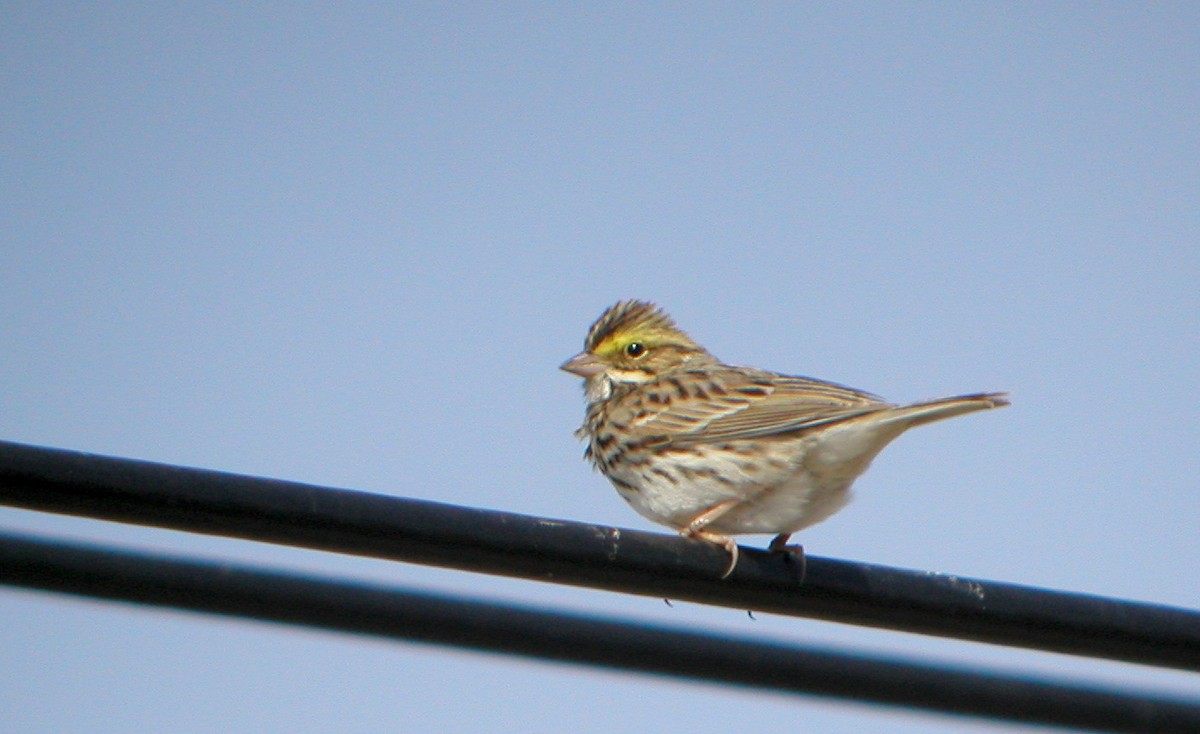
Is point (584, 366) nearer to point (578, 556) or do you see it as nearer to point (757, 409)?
point (757, 409)

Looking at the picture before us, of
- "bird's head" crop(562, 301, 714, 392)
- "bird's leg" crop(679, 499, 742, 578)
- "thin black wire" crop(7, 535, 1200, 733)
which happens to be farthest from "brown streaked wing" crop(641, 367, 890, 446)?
"thin black wire" crop(7, 535, 1200, 733)

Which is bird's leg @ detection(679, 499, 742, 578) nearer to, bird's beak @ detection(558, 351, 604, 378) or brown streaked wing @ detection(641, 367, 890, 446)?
brown streaked wing @ detection(641, 367, 890, 446)

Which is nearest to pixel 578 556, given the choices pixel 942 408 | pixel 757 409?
pixel 942 408

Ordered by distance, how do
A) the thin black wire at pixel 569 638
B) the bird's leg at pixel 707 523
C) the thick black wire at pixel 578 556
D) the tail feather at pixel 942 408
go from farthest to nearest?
the bird's leg at pixel 707 523 → the tail feather at pixel 942 408 → the thin black wire at pixel 569 638 → the thick black wire at pixel 578 556

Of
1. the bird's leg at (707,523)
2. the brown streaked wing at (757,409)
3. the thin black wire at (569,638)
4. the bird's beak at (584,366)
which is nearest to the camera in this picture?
the thin black wire at (569,638)

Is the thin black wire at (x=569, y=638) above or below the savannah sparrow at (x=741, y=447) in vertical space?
below

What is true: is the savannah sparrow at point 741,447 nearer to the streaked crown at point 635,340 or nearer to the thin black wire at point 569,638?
the streaked crown at point 635,340

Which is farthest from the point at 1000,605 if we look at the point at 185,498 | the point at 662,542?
the point at 185,498

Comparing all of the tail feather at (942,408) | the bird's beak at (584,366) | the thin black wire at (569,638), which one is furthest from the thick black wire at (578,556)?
the bird's beak at (584,366)

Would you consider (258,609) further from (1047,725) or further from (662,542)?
(1047,725)
